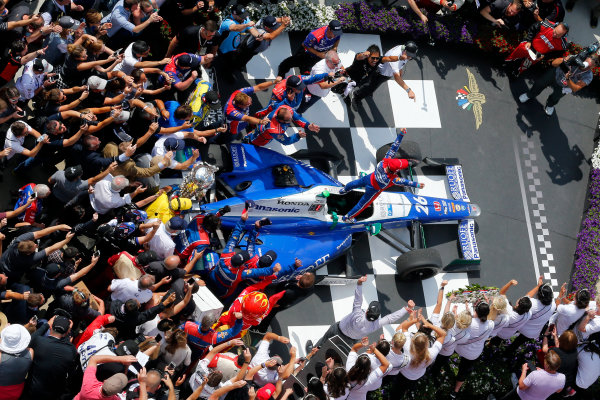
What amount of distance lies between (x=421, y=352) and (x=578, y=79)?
7.17 meters

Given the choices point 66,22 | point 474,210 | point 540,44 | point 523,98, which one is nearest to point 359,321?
point 474,210

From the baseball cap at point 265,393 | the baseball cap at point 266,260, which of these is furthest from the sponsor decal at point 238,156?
the baseball cap at point 265,393

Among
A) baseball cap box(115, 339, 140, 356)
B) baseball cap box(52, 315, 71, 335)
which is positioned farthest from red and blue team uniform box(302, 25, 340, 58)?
baseball cap box(52, 315, 71, 335)

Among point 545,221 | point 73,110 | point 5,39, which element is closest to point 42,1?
point 5,39

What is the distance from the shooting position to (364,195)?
39.5 ft

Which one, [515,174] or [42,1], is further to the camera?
[515,174]

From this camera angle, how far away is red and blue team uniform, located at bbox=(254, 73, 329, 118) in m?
12.6

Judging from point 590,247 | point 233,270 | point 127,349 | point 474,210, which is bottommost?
point 590,247

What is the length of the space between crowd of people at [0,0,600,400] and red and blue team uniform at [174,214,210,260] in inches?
1.1

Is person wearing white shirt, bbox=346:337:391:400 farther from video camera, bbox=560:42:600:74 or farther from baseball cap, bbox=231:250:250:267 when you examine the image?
video camera, bbox=560:42:600:74

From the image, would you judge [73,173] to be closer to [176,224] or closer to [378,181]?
[176,224]

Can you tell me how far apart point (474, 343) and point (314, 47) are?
560 centimetres

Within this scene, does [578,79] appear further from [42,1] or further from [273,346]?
[42,1]

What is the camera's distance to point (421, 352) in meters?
10.1
